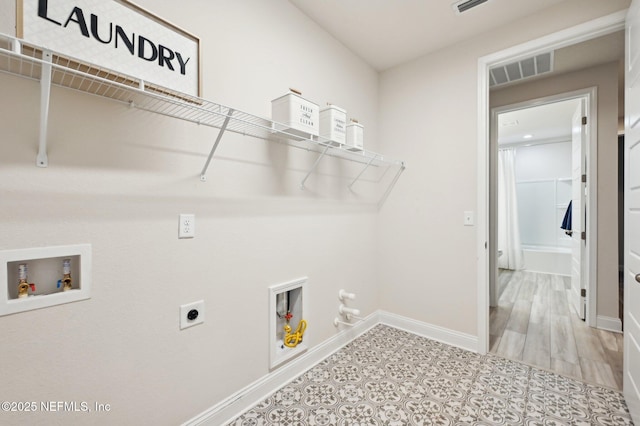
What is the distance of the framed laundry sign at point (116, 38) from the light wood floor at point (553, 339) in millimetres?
2756

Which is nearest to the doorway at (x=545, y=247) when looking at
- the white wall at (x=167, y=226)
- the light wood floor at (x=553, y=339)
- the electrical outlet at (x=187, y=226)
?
the light wood floor at (x=553, y=339)

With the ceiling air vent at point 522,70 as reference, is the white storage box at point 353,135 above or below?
below

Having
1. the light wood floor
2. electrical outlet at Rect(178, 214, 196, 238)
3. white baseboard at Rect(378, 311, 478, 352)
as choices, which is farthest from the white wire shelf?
the light wood floor

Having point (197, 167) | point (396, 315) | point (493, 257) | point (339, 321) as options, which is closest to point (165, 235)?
point (197, 167)

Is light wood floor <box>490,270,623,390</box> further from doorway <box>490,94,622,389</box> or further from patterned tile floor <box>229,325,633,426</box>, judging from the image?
patterned tile floor <box>229,325,633,426</box>

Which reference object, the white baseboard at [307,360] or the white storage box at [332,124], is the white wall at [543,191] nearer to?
the white baseboard at [307,360]

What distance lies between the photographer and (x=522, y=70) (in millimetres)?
2619

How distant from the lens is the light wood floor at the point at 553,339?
198 cm

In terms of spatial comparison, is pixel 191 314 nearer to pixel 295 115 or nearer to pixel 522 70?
pixel 295 115

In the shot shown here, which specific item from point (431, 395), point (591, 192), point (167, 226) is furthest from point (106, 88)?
point (591, 192)

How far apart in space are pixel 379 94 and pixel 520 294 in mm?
3151

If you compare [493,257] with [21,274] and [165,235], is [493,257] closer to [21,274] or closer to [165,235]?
[165,235]

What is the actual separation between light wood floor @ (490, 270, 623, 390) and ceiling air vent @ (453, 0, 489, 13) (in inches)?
96.6

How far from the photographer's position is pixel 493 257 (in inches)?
128
